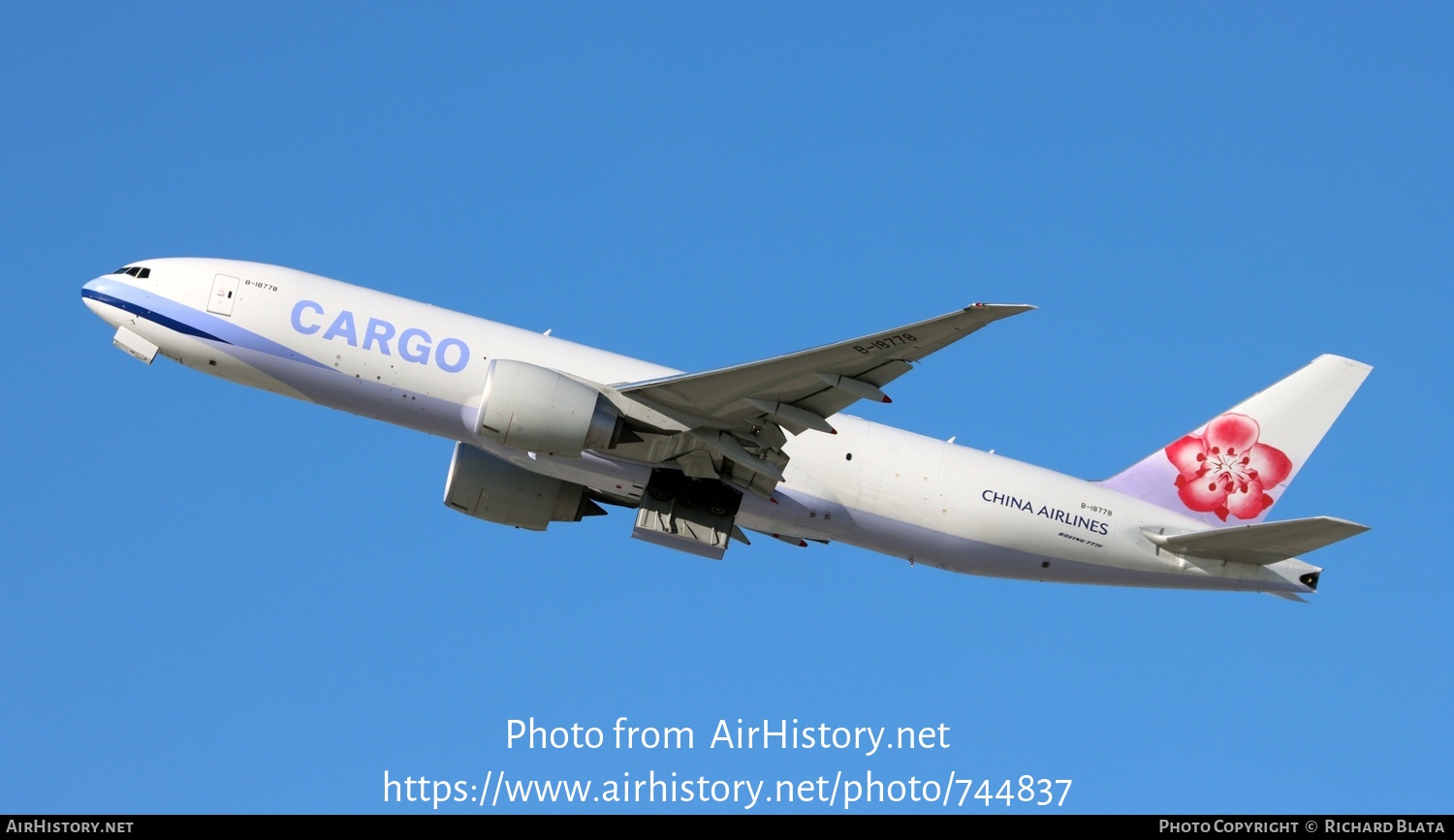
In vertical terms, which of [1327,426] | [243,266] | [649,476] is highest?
[1327,426]

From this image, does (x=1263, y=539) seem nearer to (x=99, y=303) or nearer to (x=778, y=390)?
(x=778, y=390)

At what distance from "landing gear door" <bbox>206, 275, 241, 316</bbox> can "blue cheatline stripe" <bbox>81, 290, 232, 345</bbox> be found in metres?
0.54

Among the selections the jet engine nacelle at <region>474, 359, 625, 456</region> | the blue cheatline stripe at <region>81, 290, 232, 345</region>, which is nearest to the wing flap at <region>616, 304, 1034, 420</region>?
the jet engine nacelle at <region>474, 359, 625, 456</region>

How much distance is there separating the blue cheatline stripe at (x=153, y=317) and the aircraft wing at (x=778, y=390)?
9.03m

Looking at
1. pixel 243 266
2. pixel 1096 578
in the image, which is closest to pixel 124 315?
pixel 243 266

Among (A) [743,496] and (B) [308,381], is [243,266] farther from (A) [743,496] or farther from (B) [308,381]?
(A) [743,496]

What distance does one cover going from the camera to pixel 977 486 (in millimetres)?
33500

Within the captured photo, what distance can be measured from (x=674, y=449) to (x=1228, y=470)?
13378 millimetres

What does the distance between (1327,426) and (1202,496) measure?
11.8 feet

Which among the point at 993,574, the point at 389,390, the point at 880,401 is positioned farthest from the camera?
the point at 993,574

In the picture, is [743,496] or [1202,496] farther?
[1202,496]

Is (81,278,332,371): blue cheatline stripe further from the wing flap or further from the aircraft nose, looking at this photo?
the wing flap

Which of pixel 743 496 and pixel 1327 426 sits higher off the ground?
pixel 1327 426

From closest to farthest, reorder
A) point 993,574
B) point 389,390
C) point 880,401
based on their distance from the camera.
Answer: point 880,401 → point 389,390 → point 993,574
